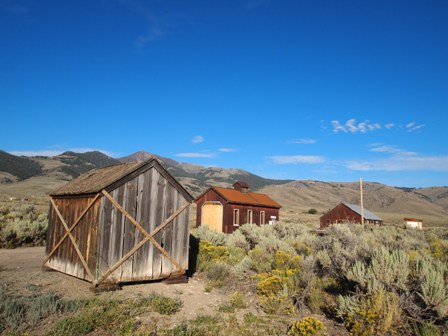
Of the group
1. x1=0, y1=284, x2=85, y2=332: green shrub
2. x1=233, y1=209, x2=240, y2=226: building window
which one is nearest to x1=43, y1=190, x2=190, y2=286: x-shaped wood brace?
x1=0, y1=284, x2=85, y2=332: green shrub

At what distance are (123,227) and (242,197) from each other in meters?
22.2

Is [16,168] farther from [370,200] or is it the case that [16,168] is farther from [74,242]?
[370,200]

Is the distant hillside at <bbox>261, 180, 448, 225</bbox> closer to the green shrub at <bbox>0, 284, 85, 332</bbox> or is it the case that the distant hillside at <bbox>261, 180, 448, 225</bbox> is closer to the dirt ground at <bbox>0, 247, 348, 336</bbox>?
the dirt ground at <bbox>0, 247, 348, 336</bbox>

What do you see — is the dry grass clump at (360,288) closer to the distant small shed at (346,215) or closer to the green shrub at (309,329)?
the green shrub at (309,329)

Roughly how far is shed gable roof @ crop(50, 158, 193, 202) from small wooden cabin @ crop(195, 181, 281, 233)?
16.7 m

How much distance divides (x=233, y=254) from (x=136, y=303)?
7375 mm

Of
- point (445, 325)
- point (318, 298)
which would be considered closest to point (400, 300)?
point (445, 325)

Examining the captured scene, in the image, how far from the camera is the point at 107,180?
943 centimetres

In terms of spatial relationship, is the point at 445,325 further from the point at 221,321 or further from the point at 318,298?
the point at 221,321

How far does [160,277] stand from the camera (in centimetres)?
988

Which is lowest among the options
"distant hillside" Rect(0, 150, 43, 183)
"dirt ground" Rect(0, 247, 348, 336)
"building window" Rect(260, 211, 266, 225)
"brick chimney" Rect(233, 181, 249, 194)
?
"dirt ground" Rect(0, 247, 348, 336)

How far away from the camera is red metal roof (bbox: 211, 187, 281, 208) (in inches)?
1139

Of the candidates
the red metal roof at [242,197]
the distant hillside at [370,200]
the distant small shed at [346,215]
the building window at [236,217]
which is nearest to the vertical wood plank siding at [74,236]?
the red metal roof at [242,197]

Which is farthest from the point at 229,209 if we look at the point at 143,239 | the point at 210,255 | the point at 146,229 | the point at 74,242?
the point at 74,242
